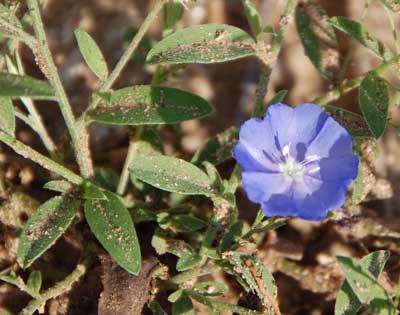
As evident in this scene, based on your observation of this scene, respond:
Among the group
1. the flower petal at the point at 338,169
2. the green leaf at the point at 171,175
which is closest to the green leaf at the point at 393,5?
the flower petal at the point at 338,169

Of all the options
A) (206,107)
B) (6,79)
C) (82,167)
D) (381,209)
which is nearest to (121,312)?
(82,167)

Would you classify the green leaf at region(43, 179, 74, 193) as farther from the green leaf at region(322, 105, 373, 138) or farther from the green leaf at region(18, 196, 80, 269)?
the green leaf at region(322, 105, 373, 138)

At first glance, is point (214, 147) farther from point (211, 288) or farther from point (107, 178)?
point (211, 288)

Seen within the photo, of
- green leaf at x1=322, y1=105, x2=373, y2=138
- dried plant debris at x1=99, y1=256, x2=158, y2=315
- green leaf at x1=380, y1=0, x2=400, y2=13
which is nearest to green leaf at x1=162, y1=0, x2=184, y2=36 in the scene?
green leaf at x1=322, y1=105, x2=373, y2=138

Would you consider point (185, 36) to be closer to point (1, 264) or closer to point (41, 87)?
point (41, 87)

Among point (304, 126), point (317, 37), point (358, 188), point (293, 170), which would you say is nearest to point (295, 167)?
point (293, 170)

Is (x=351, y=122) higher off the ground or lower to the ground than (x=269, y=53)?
lower

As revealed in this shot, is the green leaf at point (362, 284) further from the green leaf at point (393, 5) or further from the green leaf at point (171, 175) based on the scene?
the green leaf at point (393, 5)
